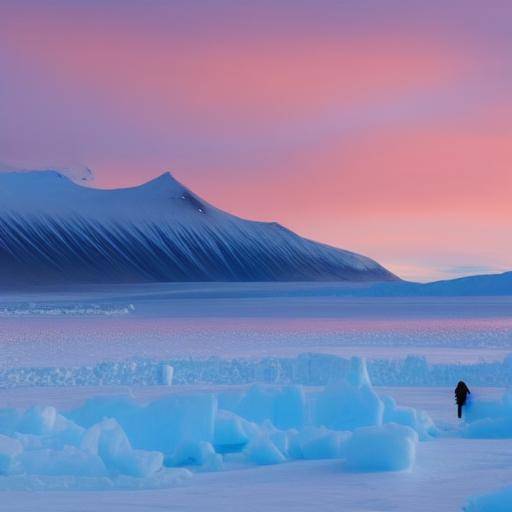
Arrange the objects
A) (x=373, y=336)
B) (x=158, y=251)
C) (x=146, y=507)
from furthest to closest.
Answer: (x=158, y=251)
(x=373, y=336)
(x=146, y=507)

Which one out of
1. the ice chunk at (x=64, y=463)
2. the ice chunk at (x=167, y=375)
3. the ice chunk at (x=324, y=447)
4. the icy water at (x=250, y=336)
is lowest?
the ice chunk at (x=64, y=463)

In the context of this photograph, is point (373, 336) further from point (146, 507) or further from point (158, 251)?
point (158, 251)

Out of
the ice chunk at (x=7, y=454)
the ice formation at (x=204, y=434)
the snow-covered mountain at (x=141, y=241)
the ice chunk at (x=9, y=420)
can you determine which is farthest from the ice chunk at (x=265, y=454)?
the snow-covered mountain at (x=141, y=241)

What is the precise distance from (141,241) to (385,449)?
137969 mm

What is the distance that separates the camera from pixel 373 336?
81.6 feet

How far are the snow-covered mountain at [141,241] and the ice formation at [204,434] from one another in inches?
4643

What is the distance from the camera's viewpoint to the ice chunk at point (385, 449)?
7758mm

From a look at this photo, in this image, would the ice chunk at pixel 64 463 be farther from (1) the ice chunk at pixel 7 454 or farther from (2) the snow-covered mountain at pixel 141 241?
(2) the snow-covered mountain at pixel 141 241

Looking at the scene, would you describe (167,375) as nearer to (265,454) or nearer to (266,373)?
(266,373)

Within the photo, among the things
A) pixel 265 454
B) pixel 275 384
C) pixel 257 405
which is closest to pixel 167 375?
pixel 275 384

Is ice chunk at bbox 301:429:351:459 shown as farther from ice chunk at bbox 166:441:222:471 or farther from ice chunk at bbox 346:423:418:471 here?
ice chunk at bbox 166:441:222:471

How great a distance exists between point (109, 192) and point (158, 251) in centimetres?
1768

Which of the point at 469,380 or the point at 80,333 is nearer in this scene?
the point at 469,380

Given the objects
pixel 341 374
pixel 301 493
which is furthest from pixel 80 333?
pixel 301 493
